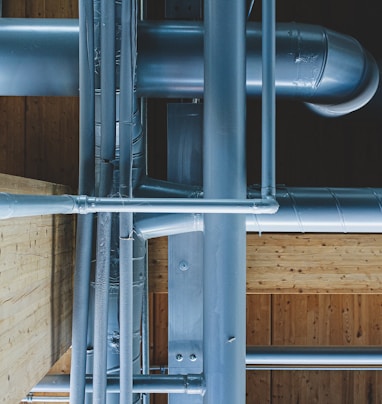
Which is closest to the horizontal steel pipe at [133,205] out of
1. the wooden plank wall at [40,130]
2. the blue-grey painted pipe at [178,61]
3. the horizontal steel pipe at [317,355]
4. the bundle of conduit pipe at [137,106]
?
the bundle of conduit pipe at [137,106]

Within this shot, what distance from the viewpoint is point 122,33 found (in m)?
1.41

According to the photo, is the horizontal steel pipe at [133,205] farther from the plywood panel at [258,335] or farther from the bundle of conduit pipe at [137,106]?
the plywood panel at [258,335]

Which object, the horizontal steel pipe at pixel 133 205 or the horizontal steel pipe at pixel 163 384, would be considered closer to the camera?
the horizontal steel pipe at pixel 133 205

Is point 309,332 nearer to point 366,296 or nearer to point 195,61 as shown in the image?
point 366,296

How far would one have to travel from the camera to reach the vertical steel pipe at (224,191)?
1.48 m

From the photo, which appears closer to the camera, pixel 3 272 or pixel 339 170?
pixel 3 272

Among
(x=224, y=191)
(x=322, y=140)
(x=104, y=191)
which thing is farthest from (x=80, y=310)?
(x=322, y=140)

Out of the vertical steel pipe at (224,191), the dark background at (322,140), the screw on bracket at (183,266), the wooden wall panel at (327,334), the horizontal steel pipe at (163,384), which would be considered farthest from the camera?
the wooden wall panel at (327,334)

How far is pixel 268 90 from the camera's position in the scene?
138 cm

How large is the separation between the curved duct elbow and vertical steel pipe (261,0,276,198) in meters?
0.39

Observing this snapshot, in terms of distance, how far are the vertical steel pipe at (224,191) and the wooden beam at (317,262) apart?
80 centimetres

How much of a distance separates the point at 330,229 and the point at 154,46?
1.14m

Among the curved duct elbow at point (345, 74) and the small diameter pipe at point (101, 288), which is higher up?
the curved duct elbow at point (345, 74)

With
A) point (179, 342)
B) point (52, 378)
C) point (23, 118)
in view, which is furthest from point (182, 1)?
point (52, 378)
